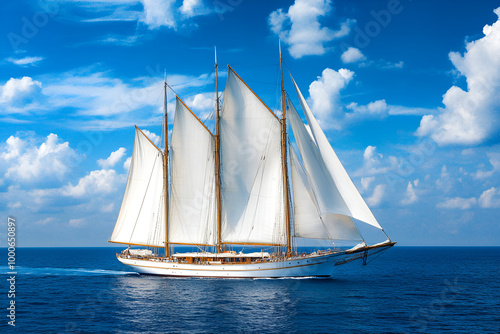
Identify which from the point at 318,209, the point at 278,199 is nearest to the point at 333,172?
the point at 318,209

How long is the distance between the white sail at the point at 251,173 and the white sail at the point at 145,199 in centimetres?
1082

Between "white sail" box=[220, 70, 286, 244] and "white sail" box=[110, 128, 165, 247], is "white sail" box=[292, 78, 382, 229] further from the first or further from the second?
"white sail" box=[110, 128, 165, 247]

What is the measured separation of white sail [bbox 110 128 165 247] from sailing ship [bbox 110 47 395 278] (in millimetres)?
151

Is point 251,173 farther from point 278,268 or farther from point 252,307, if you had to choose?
point 252,307

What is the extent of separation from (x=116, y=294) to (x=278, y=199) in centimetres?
2361

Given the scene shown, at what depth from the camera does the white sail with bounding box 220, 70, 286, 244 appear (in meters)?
57.3

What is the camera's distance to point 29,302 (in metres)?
44.7

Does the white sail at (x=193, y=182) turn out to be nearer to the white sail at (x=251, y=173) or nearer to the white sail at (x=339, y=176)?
the white sail at (x=251, y=173)

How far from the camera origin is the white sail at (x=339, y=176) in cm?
4959

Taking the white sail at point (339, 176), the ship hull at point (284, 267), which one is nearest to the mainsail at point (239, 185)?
the white sail at point (339, 176)

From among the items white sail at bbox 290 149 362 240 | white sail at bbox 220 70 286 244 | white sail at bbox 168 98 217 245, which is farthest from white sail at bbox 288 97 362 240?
white sail at bbox 168 98 217 245

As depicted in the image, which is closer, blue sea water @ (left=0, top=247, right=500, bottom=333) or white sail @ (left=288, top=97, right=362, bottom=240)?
blue sea water @ (left=0, top=247, right=500, bottom=333)

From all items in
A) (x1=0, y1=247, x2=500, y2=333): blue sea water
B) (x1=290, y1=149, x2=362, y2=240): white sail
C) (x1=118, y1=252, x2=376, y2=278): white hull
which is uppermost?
Answer: (x1=290, y1=149, x2=362, y2=240): white sail

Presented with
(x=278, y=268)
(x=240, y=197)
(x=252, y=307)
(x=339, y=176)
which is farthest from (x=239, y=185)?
(x=252, y=307)
